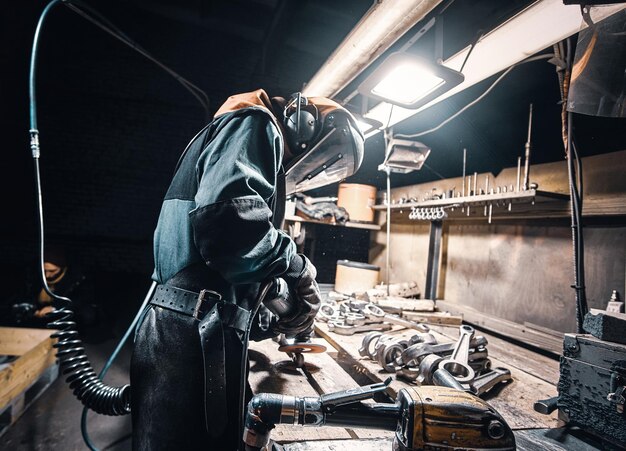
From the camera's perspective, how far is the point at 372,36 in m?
1.70

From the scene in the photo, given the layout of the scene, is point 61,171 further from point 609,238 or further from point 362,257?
point 609,238

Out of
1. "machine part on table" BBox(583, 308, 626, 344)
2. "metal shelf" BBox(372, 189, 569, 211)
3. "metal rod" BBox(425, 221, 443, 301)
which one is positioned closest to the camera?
"machine part on table" BBox(583, 308, 626, 344)

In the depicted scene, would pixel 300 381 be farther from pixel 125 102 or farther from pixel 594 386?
pixel 125 102

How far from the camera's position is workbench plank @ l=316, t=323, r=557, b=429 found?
1534 mm

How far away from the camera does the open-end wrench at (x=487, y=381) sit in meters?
1.71

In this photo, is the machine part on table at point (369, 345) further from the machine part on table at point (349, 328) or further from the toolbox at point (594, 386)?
the toolbox at point (594, 386)

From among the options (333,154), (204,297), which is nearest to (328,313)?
(333,154)

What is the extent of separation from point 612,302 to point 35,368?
5392 mm

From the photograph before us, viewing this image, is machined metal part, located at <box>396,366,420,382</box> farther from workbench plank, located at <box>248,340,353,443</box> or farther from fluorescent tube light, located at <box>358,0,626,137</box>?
fluorescent tube light, located at <box>358,0,626,137</box>

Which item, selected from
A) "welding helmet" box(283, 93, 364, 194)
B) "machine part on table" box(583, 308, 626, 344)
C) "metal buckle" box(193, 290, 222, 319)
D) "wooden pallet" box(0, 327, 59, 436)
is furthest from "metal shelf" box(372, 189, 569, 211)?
"wooden pallet" box(0, 327, 59, 436)

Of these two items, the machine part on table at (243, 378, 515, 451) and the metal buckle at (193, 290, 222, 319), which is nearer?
the machine part on table at (243, 378, 515, 451)

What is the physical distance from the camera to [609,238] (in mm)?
2510


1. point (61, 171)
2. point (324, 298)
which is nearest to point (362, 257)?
point (324, 298)

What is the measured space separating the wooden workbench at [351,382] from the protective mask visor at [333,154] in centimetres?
116
